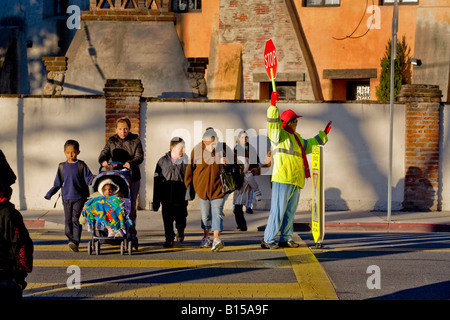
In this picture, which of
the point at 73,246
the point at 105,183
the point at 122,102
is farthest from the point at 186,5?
the point at 73,246

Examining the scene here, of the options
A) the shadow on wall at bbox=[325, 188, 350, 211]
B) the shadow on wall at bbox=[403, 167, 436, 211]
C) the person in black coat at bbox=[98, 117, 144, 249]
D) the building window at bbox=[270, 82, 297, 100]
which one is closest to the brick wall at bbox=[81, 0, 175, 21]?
the building window at bbox=[270, 82, 297, 100]

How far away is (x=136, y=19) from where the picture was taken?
75.3 ft

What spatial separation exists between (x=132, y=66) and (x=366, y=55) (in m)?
8.64

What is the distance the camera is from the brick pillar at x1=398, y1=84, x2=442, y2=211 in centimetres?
1705

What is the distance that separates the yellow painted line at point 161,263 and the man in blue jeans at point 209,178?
3.95ft

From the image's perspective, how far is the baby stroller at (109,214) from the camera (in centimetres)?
1078

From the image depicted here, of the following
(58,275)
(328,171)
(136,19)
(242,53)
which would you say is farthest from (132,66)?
(58,275)

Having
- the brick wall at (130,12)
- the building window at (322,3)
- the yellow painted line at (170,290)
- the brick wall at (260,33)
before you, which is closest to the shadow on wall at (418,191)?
the yellow painted line at (170,290)

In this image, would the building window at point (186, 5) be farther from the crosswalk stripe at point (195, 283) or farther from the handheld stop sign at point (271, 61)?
the crosswalk stripe at point (195, 283)

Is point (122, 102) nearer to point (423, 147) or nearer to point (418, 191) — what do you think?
point (423, 147)

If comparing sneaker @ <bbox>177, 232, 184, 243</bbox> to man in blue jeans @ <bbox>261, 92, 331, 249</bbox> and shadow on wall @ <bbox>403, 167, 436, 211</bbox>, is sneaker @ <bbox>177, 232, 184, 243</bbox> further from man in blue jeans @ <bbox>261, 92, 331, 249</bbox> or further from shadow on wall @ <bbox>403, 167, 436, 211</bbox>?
shadow on wall @ <bbox>403, 167, 436, 211</bbox>

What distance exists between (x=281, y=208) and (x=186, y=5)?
19451 mm

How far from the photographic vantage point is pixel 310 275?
9219 mm

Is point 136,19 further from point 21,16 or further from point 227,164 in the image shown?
point 227,164
